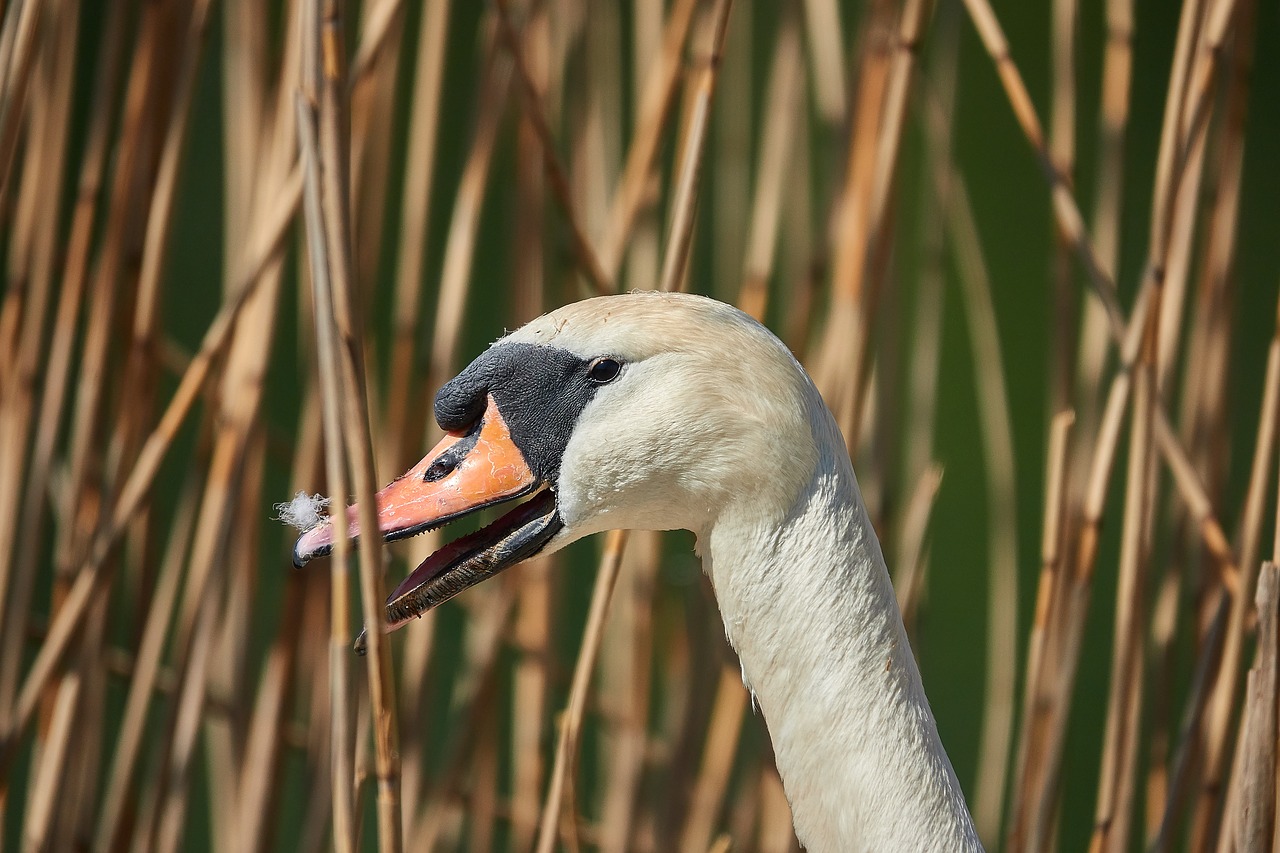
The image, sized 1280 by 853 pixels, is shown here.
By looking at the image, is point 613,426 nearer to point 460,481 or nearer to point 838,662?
point 460,481

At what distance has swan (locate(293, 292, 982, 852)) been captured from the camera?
29.6 inches

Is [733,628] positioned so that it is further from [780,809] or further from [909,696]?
[780,809]

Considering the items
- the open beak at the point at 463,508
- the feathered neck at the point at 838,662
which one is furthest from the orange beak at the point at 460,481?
the feathered neck at the point at 838,662

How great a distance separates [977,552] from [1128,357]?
164 centimetres

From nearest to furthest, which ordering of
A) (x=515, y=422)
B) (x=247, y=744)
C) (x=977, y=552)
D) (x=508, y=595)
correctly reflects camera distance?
(x=515, y=422) → (x=247, y=744) → (x=508, y=595) → (x=977, y=552)

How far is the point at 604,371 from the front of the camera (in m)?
0.77

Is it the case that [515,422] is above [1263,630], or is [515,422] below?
above

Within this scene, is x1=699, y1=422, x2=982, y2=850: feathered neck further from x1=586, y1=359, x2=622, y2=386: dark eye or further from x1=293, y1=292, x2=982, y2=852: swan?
x1=586, y1=359, x2=622, y2=386: dark eye

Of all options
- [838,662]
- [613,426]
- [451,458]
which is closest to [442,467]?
[451,458]

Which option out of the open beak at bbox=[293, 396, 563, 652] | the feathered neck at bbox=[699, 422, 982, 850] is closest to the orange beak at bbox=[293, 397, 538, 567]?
the open beak at bbox=[293, 396, 563, 652]

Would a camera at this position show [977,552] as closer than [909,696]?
No

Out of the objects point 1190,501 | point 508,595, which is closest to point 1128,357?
point 1190,501

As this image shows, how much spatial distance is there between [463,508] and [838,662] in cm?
25

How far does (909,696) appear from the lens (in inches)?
30.2
